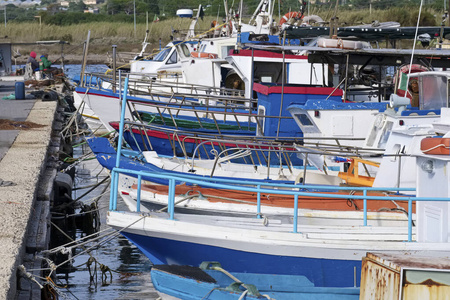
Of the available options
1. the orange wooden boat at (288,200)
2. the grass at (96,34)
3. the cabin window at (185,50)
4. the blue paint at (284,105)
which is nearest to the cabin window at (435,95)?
the orange wooden boat at (288,200)

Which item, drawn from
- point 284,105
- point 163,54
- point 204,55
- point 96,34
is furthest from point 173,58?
point 96,34

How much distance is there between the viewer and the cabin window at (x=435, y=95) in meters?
8.91

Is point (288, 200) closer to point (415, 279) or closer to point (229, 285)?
point (229, 285)

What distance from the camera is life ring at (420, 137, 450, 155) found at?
6297 millimetres

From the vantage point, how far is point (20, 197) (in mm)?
9430

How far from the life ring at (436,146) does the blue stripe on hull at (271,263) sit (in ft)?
4.15

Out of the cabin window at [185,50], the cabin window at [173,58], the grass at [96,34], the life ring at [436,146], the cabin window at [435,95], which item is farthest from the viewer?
the grass at [96,34]

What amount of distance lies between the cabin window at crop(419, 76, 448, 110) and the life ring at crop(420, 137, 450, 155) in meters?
2.51

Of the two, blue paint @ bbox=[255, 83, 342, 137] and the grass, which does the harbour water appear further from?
the grass

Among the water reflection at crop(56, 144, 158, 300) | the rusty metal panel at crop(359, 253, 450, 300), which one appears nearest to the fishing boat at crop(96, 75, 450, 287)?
the rusty metal panel at crop(359, 253, 450, 300)

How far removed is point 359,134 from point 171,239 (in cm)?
483

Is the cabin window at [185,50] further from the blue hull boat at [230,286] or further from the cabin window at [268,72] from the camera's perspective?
the blue hull boat at [230,286]

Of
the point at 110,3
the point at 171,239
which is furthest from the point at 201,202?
the point at 110,3

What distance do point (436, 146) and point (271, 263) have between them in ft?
6.23
